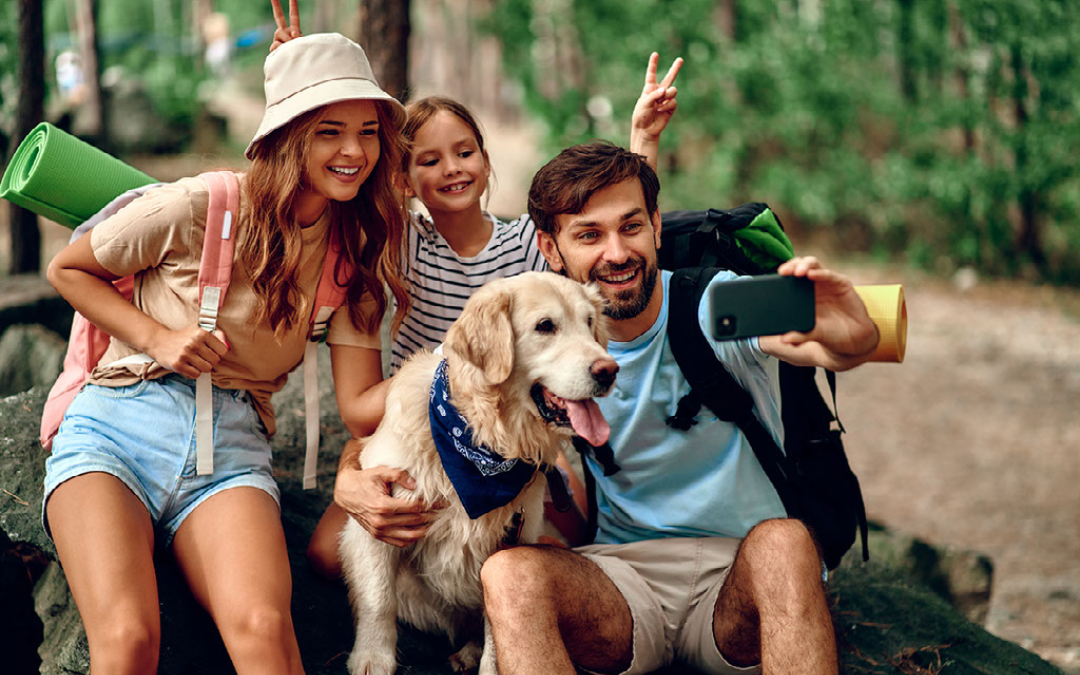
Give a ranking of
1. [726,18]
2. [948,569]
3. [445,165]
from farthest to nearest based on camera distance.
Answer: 1. [726,18]
2. [948,569]
3. [445,165]

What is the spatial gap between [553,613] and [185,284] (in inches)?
67.5

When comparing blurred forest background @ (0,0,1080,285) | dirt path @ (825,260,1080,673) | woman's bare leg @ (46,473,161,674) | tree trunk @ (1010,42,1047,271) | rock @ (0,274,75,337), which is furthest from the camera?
blurred forest background @ (0,0,1080,285)

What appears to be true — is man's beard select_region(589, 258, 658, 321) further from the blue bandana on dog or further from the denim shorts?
the denim shorts

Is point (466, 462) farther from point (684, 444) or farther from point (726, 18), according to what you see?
point (726, 18)

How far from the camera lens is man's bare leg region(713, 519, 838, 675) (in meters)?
2.81

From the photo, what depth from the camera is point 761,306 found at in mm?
2521

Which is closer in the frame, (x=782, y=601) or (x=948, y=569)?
(x=782, y=601)

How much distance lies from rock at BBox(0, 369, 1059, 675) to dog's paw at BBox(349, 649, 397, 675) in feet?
0.40

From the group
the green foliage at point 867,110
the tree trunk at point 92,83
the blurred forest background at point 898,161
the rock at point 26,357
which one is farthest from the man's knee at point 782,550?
the tree trunk at point 92,83

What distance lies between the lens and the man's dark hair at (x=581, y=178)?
317 cm

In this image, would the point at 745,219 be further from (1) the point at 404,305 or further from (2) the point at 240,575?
(2) the point at 240,575

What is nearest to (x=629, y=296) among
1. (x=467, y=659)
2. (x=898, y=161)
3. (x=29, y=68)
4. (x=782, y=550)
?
(x=782, y=550)

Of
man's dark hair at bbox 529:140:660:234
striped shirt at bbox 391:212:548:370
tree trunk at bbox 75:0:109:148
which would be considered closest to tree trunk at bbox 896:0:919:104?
striped shirt at bbox 391:212:548:370

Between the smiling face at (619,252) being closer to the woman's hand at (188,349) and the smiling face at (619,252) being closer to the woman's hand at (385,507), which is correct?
the woman's hand at (385,507)
